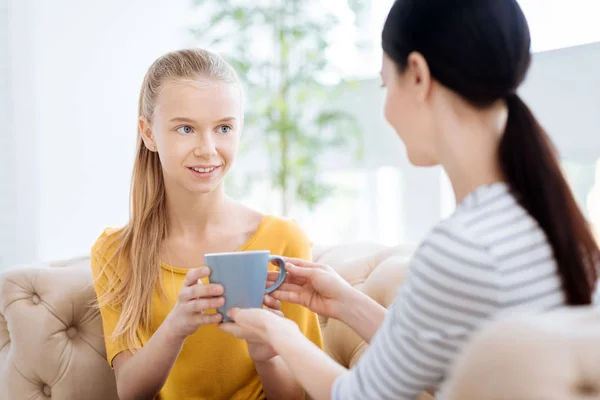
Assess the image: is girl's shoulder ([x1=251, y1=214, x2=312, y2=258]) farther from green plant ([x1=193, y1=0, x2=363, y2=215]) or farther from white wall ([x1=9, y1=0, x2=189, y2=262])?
white wall ([x1=9, y1=0, x2=189, y2=262])

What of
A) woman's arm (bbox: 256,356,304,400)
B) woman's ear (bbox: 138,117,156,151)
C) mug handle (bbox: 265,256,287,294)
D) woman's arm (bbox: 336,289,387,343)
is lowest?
woman's arm (bbox: 256,356,304,400)

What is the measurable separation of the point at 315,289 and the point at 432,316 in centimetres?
56

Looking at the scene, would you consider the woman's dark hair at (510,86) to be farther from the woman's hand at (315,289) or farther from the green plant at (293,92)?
the green plant at (293,92)

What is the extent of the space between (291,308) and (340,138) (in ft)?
7.59

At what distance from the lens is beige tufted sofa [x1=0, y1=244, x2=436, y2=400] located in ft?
5.97

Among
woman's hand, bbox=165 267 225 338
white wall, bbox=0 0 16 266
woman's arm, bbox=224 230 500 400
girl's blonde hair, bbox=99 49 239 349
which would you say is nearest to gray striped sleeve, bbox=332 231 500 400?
woman's arm, bbox=224 230 500 400

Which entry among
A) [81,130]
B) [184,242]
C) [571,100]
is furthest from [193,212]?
[81,130]

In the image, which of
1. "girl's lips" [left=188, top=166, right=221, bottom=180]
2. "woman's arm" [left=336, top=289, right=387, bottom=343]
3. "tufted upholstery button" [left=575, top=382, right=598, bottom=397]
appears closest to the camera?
"tufted upholstery button" [left=575, top=382, right=598, bottom=397]

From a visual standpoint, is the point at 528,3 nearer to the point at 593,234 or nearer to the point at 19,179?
the point at 593,234

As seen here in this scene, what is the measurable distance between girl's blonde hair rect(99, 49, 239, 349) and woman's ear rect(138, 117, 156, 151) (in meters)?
0.02

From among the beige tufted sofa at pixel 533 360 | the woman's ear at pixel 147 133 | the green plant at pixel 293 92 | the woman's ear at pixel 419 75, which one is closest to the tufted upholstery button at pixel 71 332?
the woman's ear at pixel 147 133

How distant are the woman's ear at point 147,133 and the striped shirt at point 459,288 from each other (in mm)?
1035

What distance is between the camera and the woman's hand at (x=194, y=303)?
1.26 m

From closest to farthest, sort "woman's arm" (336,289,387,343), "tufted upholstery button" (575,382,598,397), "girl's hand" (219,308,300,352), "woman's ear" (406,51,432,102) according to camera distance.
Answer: "tufted upholstery button" (575,382,598,397) → "woman's ear" (406,51,432,102) → "girl's hand" (219,308,300,352) → "woman's arm" (336,289,387,343)
